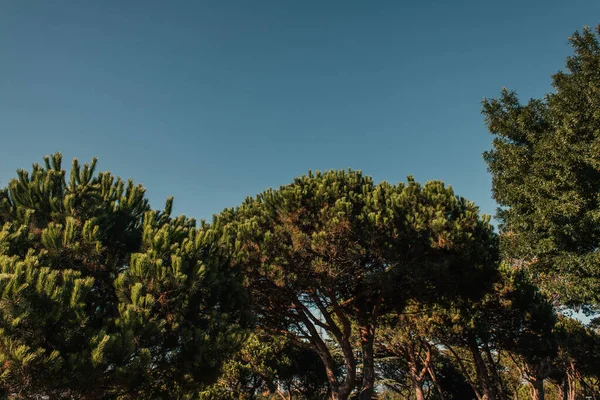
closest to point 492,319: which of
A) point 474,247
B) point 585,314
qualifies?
point 585,314

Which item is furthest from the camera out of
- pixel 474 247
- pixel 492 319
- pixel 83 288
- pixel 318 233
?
pixel 492 319

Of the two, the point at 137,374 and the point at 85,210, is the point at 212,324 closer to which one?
the point at 137,374

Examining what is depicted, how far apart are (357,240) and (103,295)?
7308 millimetres

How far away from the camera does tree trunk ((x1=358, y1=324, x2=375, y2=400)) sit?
43.1 feet

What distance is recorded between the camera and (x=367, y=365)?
13.6m

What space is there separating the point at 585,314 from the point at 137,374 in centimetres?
1456

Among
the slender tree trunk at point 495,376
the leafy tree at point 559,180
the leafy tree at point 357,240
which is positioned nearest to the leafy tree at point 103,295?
the leafy tree at point 357,240

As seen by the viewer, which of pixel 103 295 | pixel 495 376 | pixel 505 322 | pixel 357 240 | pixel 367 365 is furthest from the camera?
pixel 495 376

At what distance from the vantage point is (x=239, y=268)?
31.5 feet

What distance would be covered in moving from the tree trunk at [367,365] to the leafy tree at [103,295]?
6.84 m

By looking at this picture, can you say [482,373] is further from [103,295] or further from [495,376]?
[103,295]

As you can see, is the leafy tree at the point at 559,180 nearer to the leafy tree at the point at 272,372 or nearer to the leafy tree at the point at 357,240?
the leafy tree at the point at 357,240

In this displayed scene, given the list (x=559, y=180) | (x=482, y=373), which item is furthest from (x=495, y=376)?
(x=559, y=180)

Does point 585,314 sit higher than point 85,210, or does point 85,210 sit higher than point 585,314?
point 85,210
